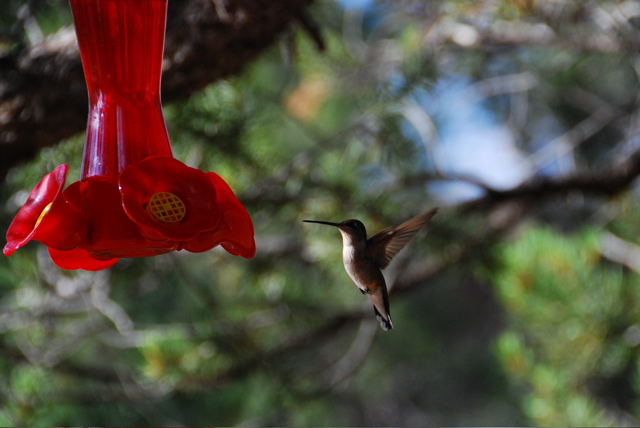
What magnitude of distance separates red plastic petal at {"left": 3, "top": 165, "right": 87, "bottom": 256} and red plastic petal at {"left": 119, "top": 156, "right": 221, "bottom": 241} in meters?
0.08

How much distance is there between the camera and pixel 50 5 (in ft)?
8.04

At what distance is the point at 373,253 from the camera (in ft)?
4.33

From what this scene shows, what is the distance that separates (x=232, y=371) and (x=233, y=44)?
3.81 feet

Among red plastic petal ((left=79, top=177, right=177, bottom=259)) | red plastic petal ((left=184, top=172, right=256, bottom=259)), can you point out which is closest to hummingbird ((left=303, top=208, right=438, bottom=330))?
red plastic petal ((left=184, top=172, right=256, bottom=259))

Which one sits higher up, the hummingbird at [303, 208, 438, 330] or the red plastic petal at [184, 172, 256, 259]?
the red plastic petal at [184, 172, 256, 259]

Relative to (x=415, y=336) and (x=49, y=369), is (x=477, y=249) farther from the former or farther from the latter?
(x=415, y=336)

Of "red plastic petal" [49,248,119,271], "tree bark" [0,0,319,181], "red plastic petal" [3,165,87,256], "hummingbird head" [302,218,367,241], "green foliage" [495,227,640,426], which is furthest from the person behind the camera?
"green foliage" [495,227,640,426]

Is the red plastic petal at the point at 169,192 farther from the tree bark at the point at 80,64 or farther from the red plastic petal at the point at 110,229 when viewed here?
the tree bark at the point at 80,64

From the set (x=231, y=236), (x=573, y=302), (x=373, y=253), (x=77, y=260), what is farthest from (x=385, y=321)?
(x=573, y=302)

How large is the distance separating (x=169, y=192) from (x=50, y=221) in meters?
0.16

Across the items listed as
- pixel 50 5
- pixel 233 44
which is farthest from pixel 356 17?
pixel 233 44

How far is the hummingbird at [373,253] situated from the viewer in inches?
48.3

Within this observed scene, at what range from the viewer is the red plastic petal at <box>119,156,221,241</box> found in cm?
86

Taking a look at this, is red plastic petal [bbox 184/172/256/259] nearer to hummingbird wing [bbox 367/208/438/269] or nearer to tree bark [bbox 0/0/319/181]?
hummingbird wing [bbox 367/208/438/269]
